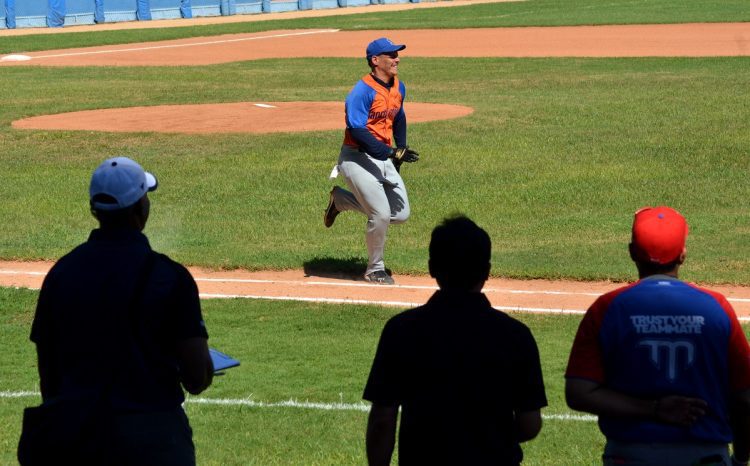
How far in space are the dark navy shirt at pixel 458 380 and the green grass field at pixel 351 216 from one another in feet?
9.15

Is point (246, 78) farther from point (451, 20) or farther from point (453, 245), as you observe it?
point (453, 245)

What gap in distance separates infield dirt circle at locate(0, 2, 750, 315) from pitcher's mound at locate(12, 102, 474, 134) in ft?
0.07

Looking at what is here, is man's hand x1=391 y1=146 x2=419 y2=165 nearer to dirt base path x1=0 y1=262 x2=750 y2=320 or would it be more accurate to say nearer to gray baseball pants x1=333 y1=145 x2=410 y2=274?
gray baseball pants x1=333 y1=145 x2=410 y2=274

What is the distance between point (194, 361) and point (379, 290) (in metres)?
7.49

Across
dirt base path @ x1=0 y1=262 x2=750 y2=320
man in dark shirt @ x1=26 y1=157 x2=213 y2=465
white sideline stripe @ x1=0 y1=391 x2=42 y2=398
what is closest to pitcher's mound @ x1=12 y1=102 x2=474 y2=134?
dirt base path @ x1=0 y1=262 x2=750 y2=320

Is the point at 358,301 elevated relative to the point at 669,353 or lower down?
lower down

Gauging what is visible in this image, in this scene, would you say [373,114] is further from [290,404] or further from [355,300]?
[290,404]

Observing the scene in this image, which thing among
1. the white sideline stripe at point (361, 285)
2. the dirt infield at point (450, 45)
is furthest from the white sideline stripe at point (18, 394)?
the dirt infield at point (450, 45)

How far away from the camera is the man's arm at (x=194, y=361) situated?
4.51 m

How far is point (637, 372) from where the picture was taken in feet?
14.5

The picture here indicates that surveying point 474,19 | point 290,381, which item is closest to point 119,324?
point 290,381

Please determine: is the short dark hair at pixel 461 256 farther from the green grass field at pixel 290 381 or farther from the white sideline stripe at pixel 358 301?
the white sideline stripe at pixel 358 301

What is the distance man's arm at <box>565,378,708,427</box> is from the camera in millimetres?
4324

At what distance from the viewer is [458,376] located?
4219 mm
